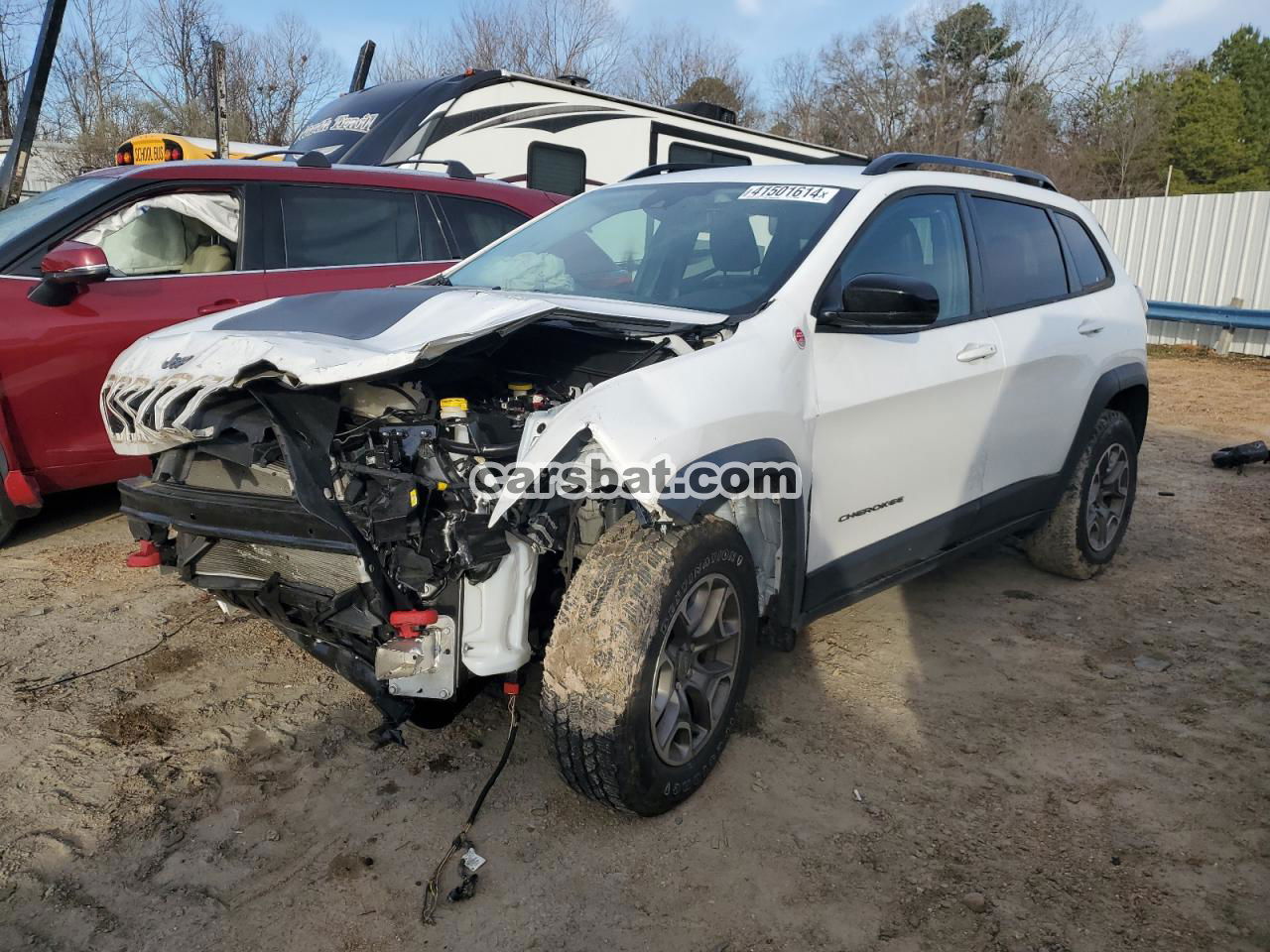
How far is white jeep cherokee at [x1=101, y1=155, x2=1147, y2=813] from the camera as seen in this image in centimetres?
253

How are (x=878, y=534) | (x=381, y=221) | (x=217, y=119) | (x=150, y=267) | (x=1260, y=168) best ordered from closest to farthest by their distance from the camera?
Result: (x=878, y=534), (x=150, y=267), (x=381, y=221), (x=217, y=119), (x=1260, y=168)

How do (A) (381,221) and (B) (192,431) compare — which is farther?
(A) (381,221)

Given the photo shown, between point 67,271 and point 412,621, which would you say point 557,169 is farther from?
point 412,621

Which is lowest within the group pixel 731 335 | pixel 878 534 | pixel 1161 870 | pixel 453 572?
pixel 1161 870

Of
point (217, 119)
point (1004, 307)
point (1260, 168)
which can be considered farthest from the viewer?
point (1260, 168)

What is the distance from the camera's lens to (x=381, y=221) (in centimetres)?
584

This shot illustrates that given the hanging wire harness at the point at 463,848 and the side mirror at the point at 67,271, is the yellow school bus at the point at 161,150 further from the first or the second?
the hanging wire harness at the point at 463,848

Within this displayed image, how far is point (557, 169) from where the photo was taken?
9.57 meters

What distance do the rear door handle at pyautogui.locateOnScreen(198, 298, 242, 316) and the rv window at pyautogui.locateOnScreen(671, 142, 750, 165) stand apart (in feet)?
21.9

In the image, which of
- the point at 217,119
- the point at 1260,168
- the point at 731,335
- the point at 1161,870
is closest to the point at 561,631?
the point at 731,335

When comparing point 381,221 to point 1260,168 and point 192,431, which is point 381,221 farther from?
point 1260,168

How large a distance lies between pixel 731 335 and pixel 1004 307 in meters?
1.74

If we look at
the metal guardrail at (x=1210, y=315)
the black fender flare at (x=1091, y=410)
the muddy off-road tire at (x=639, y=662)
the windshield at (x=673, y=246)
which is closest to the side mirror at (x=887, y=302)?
the windshield at (x=673, y=246)

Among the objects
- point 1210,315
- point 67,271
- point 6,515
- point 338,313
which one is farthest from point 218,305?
point 1210,315
